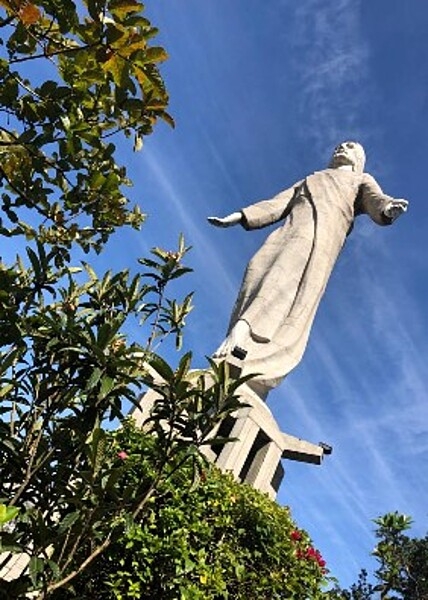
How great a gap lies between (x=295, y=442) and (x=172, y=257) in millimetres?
5530

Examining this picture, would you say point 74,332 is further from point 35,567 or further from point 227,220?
point 227,220

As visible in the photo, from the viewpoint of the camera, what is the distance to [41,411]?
346cm

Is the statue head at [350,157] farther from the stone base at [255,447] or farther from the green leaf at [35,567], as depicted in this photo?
the green leaf at [35,567]

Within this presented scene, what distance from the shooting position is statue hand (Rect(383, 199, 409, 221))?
10328 millimetres

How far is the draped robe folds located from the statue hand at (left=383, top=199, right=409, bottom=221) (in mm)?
219

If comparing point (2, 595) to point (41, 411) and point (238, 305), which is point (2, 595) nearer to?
point (41, 411)

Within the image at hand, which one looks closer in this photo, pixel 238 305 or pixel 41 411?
pixel 41 411

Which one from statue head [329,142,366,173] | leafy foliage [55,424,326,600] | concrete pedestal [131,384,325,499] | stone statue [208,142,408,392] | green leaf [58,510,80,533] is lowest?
green leaf [58,510,80,533]

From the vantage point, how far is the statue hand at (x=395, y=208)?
33.9 ft

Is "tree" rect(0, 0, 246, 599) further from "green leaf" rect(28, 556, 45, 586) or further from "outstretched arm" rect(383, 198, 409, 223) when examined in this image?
"outstretched arm" rect(383, 198, 409, 223)

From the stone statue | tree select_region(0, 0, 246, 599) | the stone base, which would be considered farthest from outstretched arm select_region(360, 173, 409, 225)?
tree select_region(0, 0, 246, 599)

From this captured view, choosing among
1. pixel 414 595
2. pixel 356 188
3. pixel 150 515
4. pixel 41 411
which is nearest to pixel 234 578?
pixel 150 515

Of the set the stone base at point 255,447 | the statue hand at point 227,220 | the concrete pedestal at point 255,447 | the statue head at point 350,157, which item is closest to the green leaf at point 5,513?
the stone base at point 255,447

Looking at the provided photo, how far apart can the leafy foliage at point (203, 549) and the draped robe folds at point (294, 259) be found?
11.0ft
